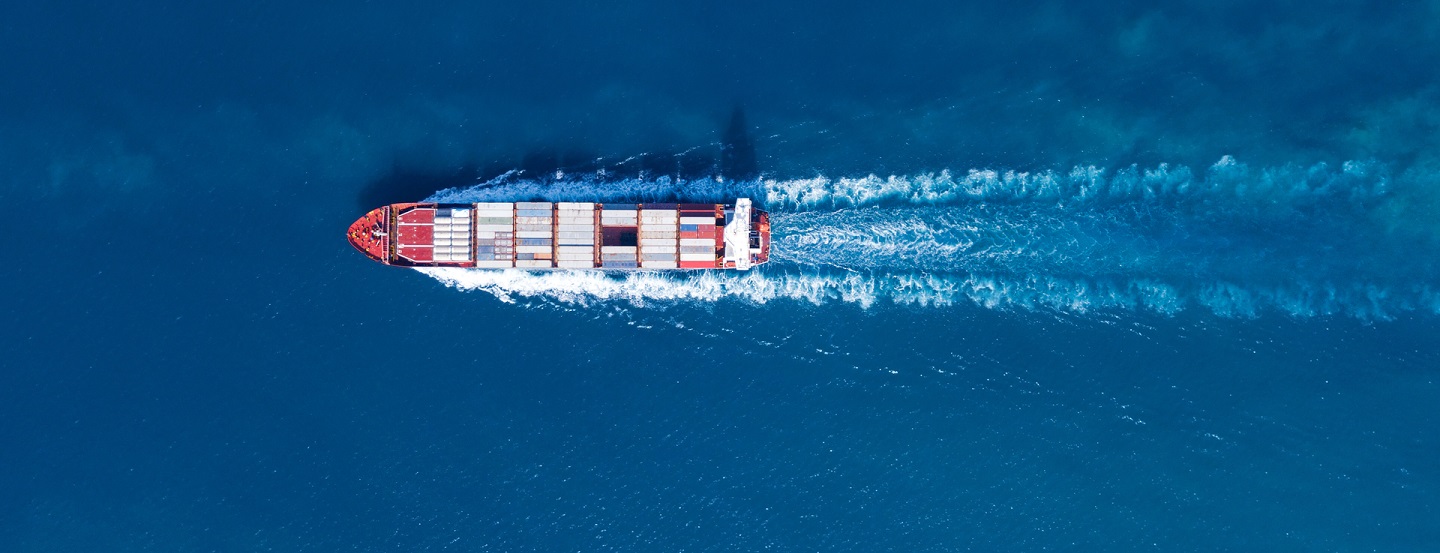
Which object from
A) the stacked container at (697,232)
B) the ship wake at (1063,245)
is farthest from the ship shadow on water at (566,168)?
the stacked container at (697,232)

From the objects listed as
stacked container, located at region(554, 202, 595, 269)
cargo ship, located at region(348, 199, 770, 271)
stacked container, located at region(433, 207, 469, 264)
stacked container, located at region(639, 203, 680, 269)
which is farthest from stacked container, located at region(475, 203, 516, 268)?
stacked container, located at region(639, 203, 680, 269)

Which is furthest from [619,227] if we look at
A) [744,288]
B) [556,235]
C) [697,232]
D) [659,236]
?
[744,288]

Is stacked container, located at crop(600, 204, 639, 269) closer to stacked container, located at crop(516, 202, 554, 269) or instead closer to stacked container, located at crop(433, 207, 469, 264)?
stacked container, located at crop(516, 202, 554, 269)

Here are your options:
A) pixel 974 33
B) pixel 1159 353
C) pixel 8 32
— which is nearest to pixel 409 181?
pixel 8 32

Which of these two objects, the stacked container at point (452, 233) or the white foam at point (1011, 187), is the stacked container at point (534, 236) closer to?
the white foam at point (1011, 187)

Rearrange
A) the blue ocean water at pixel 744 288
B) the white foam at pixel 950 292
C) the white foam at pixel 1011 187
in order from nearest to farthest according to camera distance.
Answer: the blue ocean water at pixel 744 288
the white foam at pixel 950 292
the white foam at pixel 1011 187

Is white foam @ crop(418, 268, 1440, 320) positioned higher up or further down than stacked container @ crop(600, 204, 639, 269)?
further down

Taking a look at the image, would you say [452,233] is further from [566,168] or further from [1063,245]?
[1063,245]
